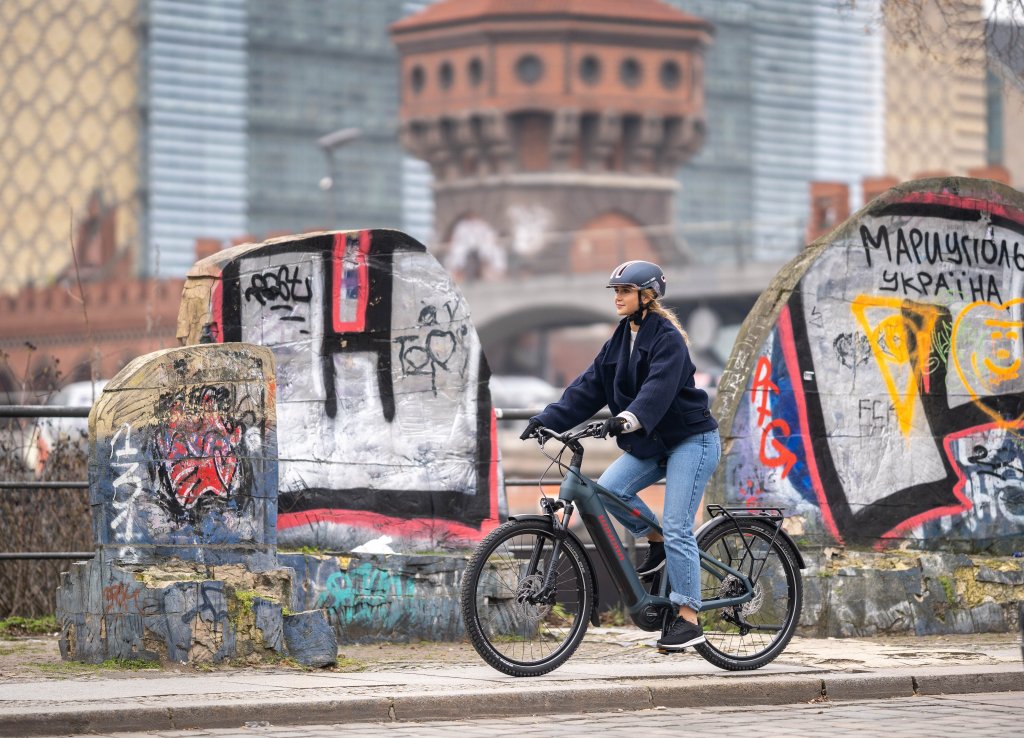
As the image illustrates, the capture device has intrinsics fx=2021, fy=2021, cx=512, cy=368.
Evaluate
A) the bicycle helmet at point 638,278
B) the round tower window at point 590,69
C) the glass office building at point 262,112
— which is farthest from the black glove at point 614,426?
the glass office building at point 262,112

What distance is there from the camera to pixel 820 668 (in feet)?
31.0

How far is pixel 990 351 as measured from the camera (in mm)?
12109

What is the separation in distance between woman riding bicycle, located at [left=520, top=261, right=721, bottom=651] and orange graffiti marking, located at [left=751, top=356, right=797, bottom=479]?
2.01 meters

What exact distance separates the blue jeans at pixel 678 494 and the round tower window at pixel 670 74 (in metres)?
70.8

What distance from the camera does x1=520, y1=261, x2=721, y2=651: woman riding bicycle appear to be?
9.09m

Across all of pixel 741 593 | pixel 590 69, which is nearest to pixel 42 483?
pixel 741 593

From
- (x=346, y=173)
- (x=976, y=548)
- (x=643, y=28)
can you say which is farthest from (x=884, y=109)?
(x=976, y=548)

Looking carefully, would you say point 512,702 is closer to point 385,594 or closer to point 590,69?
point 385,594

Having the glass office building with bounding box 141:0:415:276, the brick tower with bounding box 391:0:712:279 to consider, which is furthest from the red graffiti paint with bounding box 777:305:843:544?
the glass office building with bounding box 141:0:415:276

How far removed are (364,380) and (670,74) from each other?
229ft

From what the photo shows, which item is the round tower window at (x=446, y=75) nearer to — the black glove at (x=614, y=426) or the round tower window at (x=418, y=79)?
the round tower window at (x=418, y=79)

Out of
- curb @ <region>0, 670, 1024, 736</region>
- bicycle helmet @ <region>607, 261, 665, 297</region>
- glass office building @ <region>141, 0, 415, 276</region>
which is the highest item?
glass office building @ <region>141, 0, 415, 276</region>

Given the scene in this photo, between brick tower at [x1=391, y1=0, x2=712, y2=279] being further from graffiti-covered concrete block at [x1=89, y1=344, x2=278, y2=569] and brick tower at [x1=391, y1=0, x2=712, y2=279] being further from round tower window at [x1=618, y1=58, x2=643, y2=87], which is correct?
graffiti-covered concrete block at [x1=89, y1=344, x2=278, y2=569]

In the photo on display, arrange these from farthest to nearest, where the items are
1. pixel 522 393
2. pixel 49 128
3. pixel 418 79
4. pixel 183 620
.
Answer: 1. pixel 49 128
2. pixel 418 79
3. pixel 522 393
4. pixel 183 620
